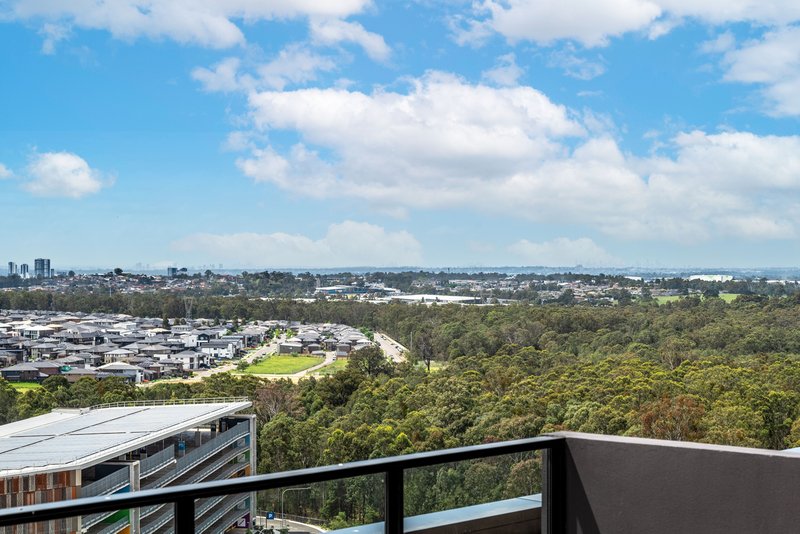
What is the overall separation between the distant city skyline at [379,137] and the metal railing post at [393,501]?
42786 mm

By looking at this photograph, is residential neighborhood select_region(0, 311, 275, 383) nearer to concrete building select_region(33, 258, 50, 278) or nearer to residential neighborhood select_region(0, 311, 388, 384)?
residential neighborhood select_region(0, 311, 388, 384)


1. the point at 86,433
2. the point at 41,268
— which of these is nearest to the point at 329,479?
the point at 86,433

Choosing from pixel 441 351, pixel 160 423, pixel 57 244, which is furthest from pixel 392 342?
pixel 57 244

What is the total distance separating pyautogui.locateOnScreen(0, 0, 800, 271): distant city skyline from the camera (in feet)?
155

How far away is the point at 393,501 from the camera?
2.71m

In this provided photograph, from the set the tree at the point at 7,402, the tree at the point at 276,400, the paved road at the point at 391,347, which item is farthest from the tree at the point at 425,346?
the tree at the point at 7,402

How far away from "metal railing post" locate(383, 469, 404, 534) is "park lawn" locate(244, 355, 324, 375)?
33002mm

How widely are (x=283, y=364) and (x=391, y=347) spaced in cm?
522

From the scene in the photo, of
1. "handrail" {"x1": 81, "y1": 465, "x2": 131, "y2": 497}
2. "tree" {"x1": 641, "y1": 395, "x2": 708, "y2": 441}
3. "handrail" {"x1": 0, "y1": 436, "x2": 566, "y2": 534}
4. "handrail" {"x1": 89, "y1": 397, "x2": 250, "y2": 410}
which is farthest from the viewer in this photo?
"handrail" {"x1": 89, "y1": 397, "x2": 250, "y2": 410}

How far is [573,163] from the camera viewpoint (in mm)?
55062

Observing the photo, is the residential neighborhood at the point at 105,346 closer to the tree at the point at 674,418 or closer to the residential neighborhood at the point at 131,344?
the residential neighborhood at the point at 131,344

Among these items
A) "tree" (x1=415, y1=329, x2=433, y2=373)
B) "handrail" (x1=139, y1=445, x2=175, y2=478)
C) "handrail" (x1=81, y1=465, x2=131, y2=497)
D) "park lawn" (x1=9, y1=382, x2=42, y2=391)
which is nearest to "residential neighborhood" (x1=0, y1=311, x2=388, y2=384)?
"park lawn" (x1=9, y1=382, x2=42, y2=391)

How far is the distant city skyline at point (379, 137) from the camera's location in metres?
47.2

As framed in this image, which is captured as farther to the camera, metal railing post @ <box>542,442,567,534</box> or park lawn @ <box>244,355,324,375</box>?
park lawn @ <box>244,355,324,375</box>
